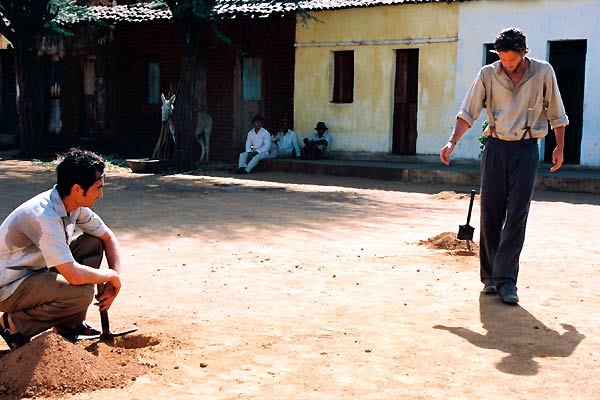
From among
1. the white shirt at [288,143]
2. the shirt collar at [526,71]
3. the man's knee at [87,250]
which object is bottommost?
the white shirt at [288,143]

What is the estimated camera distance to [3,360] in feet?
13.6

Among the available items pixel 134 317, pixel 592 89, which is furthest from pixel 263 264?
pixel 592 89

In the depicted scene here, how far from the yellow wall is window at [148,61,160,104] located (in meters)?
4.63

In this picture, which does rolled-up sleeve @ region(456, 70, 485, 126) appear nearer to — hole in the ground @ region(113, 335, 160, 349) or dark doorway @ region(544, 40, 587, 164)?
hole in the ground @ region(113, 335, 160, 349)

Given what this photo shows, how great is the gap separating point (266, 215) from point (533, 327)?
5627 mm

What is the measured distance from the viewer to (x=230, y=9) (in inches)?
795

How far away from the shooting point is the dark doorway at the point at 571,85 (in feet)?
56.3

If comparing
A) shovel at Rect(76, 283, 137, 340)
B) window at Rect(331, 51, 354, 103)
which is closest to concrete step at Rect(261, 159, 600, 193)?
window at Rect(331, 51, 354, 103)

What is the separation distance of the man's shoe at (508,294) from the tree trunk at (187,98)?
42.5 ft

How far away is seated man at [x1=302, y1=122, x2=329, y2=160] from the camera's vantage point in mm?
18750

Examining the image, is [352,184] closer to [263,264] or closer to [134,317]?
[263,264]

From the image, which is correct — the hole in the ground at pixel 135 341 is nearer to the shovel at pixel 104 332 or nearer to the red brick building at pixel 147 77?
the shovel at pixel 104 332

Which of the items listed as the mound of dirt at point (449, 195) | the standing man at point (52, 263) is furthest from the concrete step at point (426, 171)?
the standing man at point (52, 263)

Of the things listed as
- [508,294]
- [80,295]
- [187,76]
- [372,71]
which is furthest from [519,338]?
[372,71]
